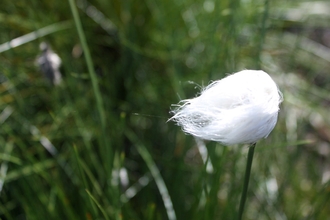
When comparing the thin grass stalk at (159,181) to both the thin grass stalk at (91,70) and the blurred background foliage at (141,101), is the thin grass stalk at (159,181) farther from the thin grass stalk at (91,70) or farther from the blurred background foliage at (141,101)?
the thin grass stalk at (91,70)

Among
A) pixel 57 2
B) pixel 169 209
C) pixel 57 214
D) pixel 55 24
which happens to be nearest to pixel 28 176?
pixel 57 214

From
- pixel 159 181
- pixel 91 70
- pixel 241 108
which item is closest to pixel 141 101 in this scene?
pixel 159 181

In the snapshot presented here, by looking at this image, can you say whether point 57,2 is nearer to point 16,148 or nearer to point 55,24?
point 55,24

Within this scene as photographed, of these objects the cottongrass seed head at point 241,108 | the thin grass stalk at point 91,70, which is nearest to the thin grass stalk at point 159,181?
the thin grass stalk at point 91,70

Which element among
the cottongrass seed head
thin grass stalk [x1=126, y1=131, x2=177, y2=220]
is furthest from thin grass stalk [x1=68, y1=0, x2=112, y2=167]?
the cottongrass seed head

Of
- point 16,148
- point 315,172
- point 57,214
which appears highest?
point 16,148

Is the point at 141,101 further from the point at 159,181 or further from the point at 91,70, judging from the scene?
the point at 91,70
